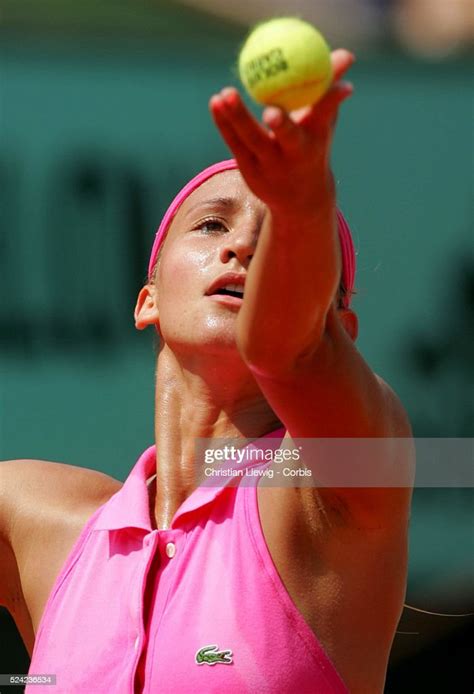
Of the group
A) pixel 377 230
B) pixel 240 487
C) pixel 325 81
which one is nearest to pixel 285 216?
pixel 325 81

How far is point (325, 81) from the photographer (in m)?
1.16

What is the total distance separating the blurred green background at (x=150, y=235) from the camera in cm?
289

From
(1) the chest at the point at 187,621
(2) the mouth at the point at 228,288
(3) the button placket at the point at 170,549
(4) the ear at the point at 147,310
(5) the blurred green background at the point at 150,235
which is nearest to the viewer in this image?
(1) the chest at the point at 187,621

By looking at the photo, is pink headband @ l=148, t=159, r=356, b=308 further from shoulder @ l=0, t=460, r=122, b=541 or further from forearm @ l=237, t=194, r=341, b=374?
forearm @ l=237, t=194, r=341, b=374

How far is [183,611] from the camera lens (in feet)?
5.07

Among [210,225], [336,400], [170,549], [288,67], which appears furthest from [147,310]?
[288,67]

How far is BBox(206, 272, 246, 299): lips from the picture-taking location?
1.77 meters

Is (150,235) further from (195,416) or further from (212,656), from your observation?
(212,656)

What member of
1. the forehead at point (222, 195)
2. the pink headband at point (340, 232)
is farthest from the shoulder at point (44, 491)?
the forehead at point (222, 195)

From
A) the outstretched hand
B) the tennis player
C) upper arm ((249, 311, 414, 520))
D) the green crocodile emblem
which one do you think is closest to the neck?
the tennis player

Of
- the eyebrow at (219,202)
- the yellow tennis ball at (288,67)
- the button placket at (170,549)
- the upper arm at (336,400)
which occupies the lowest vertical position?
the button placket at (170,549)

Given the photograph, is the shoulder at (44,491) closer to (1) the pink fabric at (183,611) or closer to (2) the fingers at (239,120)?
(1) the pink fabric at (183,611)

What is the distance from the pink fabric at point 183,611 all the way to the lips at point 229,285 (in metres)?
0.24

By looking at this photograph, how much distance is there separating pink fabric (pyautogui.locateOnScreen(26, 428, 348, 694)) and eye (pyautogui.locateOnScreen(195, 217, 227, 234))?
0.39 m
